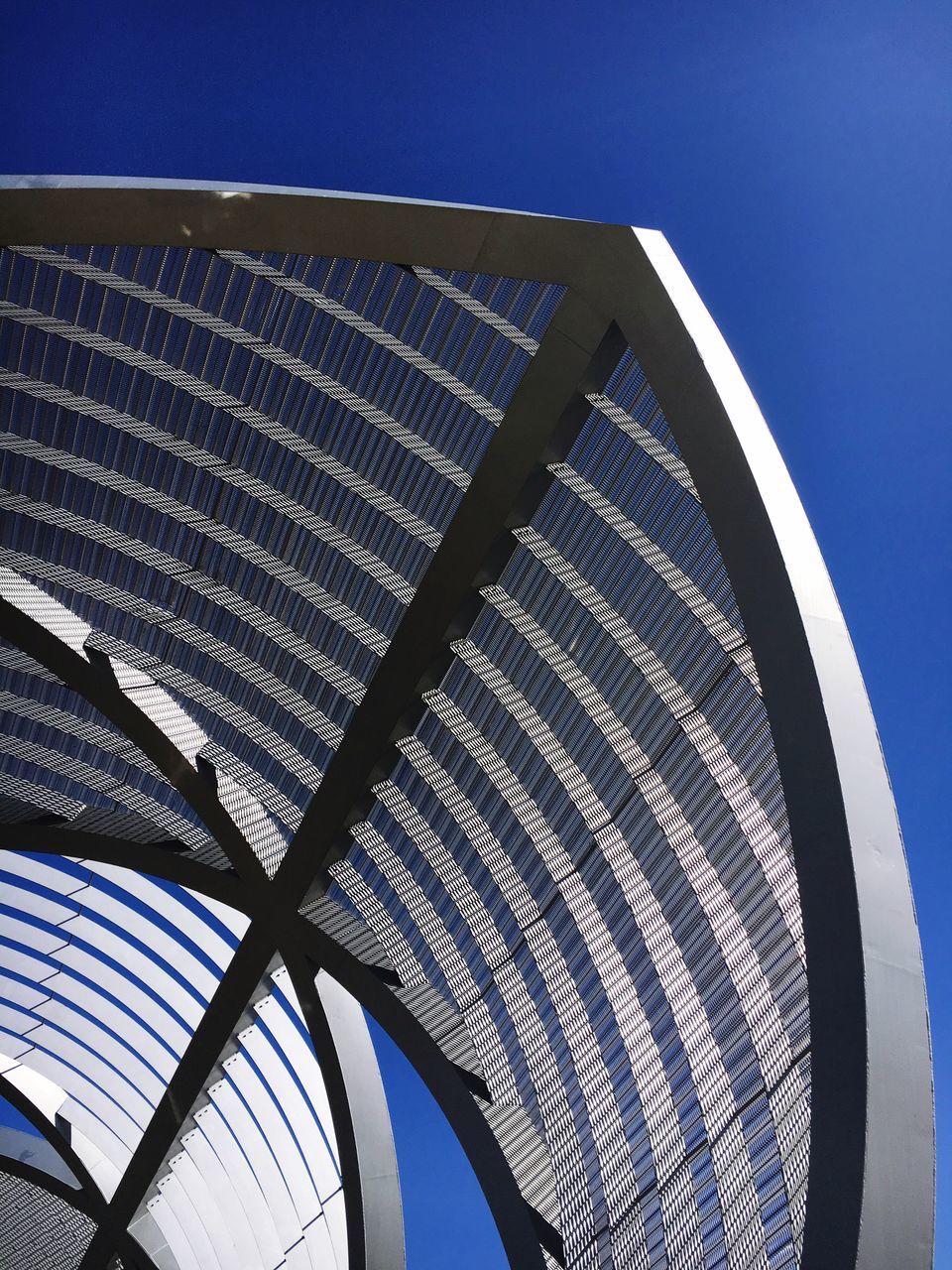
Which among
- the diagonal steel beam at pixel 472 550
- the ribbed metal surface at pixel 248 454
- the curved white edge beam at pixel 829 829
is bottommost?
the curved white edge beam at pixel 829 829

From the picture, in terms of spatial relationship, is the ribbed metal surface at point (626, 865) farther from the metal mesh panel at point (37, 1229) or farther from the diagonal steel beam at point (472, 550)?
the metal mesh panel at point (37, 1229)

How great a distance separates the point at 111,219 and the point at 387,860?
7966 millimetres

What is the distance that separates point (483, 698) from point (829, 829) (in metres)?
6.76

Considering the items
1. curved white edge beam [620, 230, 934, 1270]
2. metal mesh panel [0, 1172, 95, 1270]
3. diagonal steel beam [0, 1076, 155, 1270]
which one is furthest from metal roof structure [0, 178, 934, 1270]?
metal mesh panel [0, 1172, 95, 1270]

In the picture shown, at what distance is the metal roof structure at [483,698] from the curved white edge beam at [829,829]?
0.02 meters

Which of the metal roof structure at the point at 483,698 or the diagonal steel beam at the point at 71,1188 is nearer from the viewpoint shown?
the metal roof structure at the point at 483,698

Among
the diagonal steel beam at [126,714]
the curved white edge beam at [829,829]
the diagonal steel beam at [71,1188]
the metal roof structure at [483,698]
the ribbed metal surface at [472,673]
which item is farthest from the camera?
the diagonal steel beam at [71,1188]

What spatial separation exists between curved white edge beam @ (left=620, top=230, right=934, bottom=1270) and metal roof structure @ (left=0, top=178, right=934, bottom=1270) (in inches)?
0.8

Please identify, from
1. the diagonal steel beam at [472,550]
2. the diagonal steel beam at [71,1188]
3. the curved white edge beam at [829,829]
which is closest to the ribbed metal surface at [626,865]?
the diagonal steel beam at [472,550]

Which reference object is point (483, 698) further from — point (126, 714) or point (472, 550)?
point (126, 714)

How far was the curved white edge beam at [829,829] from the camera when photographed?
408cm

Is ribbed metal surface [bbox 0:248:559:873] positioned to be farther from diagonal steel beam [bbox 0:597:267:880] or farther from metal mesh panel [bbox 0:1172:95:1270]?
metal mesh panel [bbox 0:1172:95:1270]

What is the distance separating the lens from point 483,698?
11508 mm

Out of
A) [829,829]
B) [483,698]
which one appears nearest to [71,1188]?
[483,698]
